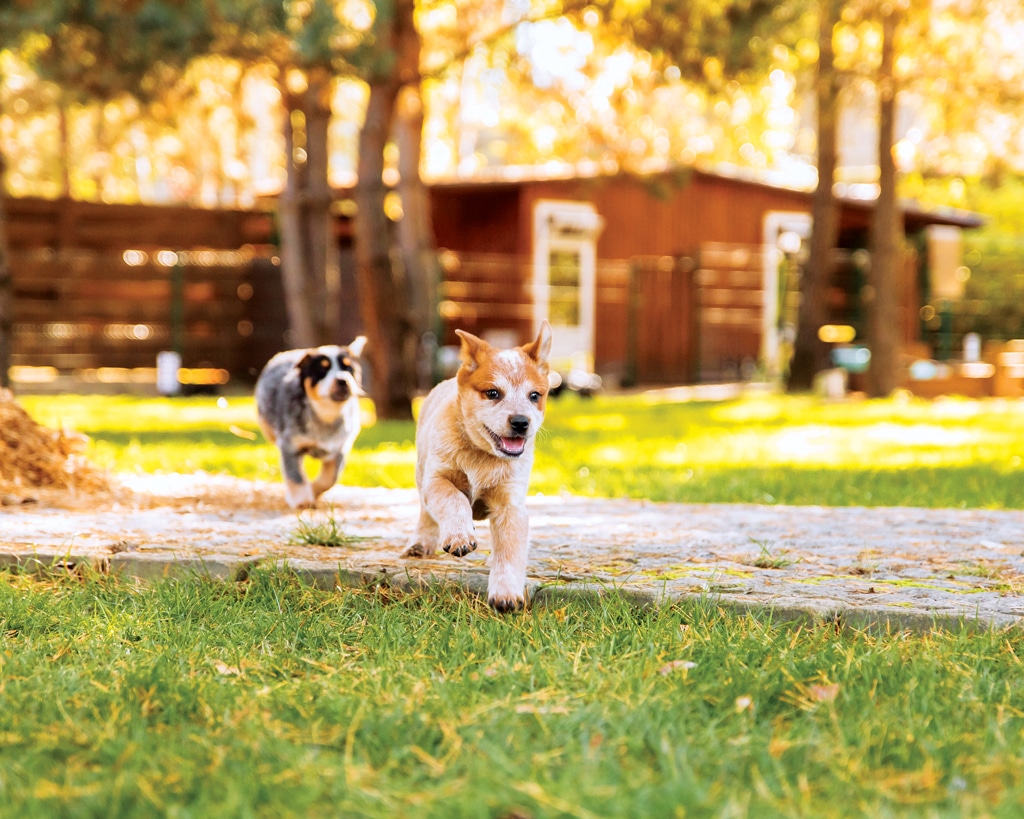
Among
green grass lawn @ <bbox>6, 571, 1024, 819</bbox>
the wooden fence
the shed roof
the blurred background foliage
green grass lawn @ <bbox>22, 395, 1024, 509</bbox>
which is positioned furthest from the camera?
the wooden fence

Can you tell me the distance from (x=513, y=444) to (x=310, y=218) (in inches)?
552

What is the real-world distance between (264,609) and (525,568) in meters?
0.94

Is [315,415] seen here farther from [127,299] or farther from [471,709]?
[127,299]

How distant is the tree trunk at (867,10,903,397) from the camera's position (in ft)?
62.3

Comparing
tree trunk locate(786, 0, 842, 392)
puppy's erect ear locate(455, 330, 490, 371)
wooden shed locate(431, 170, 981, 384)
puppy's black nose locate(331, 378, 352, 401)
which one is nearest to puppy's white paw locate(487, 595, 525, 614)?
puppy's erect ear locate(455, 330, 490, 371)

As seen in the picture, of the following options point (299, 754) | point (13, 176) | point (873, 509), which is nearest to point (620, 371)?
point (873, 509)

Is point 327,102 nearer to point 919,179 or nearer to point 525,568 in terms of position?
point 525,568

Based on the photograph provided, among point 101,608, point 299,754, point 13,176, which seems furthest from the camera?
point 13,176

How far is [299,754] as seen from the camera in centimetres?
313

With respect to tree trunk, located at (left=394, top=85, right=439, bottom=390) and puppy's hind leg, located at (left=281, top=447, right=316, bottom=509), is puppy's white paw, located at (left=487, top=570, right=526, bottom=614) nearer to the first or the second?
puppy's hind leg, located at (left=281, top=447, right=316, bottom=509)

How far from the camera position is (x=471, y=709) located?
346cm

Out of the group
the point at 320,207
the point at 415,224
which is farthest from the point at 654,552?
the point at 415,224

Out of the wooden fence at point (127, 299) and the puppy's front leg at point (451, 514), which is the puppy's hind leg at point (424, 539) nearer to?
the puppy's front leg at point (451, 514)

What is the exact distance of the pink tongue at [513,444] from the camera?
4789 millimetres
